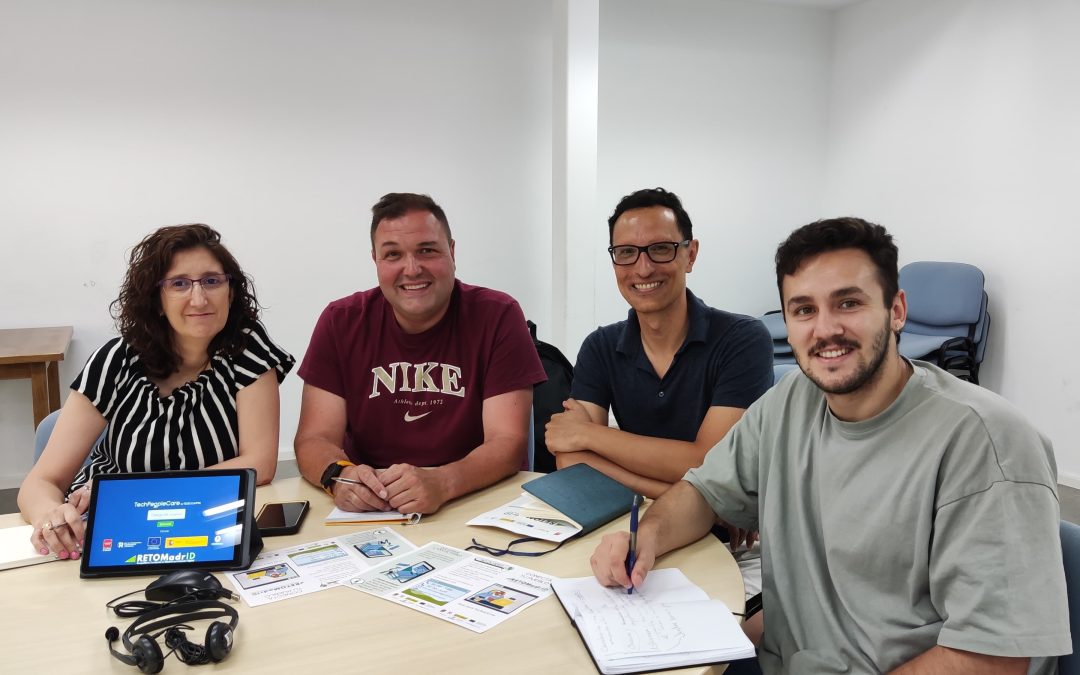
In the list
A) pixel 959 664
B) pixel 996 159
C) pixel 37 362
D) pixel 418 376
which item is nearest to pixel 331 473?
pixel 418 376

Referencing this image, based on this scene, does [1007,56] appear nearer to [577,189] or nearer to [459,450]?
[577,189]

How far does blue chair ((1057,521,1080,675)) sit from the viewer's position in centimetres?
106

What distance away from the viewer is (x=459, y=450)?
6.93ft

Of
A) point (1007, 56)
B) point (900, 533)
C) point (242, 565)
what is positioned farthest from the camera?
point (1007, 56)

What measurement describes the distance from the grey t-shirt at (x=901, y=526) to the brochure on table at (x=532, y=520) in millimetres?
324

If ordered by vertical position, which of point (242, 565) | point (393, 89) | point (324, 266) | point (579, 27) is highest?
point (579, 27)

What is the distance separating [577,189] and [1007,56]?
2.68 meters

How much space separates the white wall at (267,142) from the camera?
397 cm

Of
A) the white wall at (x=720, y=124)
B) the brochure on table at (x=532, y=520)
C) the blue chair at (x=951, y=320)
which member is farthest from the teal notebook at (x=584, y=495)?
the white wall at (x=720, y=124)

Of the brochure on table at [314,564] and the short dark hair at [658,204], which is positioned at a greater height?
the short dark hair at [658,204]

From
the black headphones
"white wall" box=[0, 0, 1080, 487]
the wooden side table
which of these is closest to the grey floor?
"white wall" box=[0, 0, 1080, 487]

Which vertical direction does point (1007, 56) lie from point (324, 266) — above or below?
above

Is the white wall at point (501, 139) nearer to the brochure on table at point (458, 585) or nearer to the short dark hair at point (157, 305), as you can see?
the short dark hair at point (157, 305)

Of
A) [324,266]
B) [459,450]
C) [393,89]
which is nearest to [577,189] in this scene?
[393,89]
